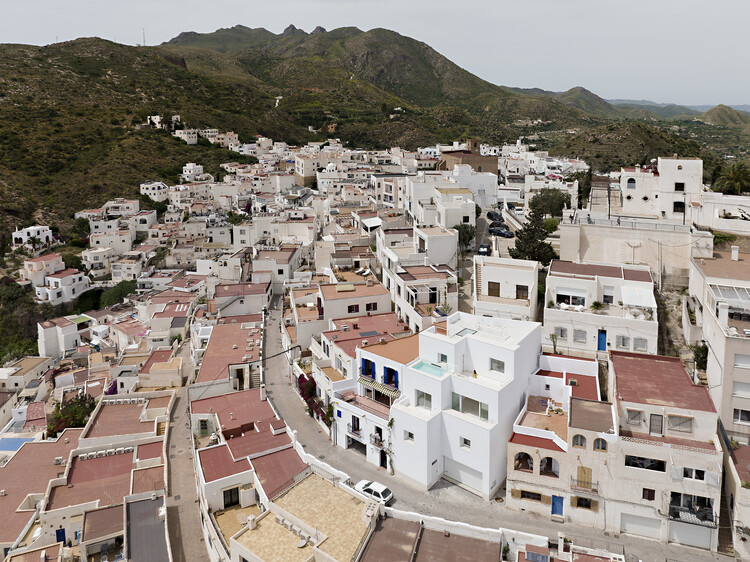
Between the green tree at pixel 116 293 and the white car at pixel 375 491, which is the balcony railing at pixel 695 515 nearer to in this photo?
the white car at pixel 375 491

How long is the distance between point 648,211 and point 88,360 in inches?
1725

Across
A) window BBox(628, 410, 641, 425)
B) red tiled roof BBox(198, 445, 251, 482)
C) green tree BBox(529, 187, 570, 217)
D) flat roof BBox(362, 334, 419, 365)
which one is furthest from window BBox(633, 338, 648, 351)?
green tree BBox(529, 187, 570, 217)

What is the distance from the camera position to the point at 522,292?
29969mm

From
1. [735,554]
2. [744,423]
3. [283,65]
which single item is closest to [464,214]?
[744,423]

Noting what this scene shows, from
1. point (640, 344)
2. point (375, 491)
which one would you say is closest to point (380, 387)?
point (375, 491)

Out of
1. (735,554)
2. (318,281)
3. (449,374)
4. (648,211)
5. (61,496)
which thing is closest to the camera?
(735,554)

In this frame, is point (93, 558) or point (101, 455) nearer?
point (93, 558)

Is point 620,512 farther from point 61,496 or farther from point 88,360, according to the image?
point 88,360

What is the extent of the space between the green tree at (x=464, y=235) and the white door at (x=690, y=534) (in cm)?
2351

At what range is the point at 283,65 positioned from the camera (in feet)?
616

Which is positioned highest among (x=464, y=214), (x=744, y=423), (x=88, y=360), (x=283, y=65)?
(x=283, y=65)

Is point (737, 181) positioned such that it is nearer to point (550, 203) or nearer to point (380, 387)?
point (550, 203)

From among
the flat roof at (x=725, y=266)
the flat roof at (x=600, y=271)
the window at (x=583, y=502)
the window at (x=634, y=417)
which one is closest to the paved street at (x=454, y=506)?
the window at (x=583, y=502)

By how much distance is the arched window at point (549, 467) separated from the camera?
19.6 metres
